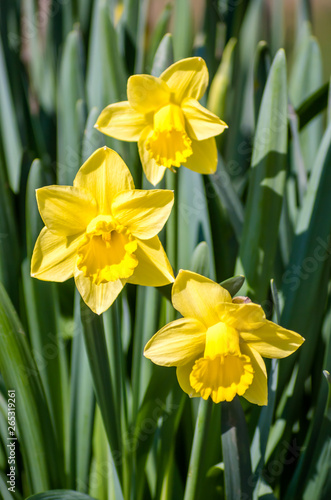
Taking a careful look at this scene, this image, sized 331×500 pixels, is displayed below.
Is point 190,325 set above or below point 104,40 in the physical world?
below

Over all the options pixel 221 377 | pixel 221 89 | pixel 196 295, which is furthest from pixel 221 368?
pixel 221 89

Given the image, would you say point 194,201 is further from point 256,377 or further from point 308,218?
point 256,377

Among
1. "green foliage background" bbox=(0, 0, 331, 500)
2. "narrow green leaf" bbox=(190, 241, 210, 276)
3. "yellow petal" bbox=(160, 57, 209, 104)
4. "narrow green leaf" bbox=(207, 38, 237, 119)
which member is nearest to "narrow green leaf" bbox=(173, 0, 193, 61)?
"narrow green leaf" bbox=(207, 38, 237, 119)

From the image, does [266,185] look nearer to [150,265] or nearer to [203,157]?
[203,157]

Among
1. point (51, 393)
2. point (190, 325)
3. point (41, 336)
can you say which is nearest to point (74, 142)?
point (41, 336)

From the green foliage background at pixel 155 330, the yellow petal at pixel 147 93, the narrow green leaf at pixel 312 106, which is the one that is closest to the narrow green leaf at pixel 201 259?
the green foliage background at pixel 155 330

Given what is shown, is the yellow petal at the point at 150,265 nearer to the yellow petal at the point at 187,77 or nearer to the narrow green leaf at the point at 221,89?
the yellow petal at the point at 187,77
